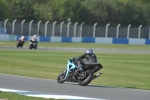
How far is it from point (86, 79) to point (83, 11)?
256 feet

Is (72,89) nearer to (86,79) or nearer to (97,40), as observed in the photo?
(86,79)

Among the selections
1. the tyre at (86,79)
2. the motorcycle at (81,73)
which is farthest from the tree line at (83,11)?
the tyre at (86,79)

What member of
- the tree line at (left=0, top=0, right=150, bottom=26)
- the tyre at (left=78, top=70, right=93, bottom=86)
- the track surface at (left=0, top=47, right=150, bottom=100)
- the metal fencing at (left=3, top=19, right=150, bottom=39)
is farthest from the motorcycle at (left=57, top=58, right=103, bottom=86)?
the tree line at (left=0, top=0, right=150, bottom=26)

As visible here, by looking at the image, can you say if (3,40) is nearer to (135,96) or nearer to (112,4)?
(112,4)

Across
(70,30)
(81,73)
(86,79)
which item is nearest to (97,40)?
(70,30)

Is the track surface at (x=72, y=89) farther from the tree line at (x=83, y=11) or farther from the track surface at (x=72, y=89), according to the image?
the tree line at (x=83, y=11)

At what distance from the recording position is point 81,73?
1666 centimetres

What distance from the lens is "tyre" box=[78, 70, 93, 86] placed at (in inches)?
643

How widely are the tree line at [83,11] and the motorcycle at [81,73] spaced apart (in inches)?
2423

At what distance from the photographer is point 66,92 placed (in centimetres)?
1468

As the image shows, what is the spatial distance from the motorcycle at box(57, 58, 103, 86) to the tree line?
61.5 m

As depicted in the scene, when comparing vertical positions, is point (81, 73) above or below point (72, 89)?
above

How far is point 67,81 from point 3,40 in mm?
45557

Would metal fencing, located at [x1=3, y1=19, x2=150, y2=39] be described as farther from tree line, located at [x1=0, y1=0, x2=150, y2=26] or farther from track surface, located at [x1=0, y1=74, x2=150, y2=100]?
track surface, located at [x1=0, y1=74, x2=150, y2=100]
